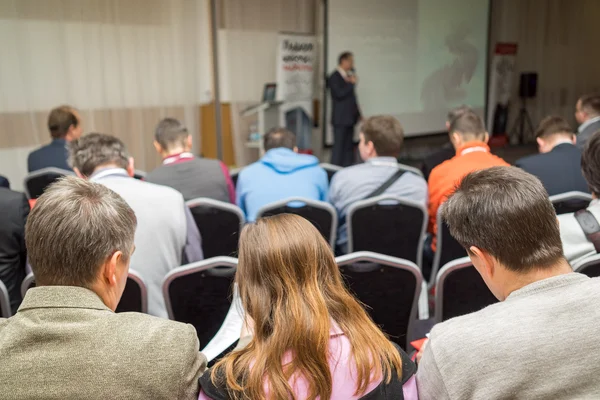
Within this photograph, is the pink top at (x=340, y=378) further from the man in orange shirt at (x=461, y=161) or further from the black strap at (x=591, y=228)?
the man in orange shirt at (x=461, y=161)

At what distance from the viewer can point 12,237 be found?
7.49 ft

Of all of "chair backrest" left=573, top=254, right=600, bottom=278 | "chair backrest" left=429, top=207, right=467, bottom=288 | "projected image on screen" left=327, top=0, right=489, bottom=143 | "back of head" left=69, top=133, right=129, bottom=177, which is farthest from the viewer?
"projected image on screen" left=327, top=0, right=489, bottom=143

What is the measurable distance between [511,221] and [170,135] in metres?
2.63

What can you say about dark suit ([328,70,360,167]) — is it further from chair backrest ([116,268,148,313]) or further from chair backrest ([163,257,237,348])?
chair backrest ([116,268,148,313])

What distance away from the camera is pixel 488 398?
1.08m

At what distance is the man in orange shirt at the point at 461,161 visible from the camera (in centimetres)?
322

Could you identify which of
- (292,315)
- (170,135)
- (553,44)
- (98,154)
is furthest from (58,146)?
(553,44)

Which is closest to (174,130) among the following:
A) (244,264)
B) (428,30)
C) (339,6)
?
(244,264)

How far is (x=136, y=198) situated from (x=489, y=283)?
5.05 feet

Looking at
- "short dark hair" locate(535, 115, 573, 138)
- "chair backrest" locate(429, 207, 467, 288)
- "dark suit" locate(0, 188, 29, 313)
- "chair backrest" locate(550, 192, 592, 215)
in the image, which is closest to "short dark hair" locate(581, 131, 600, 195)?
"chair backrest" locate(550, 192, 592, 215)

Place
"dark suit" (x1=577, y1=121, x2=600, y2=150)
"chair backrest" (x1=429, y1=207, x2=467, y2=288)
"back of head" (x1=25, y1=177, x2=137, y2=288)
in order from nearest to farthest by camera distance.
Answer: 1. "back of head" (x1=25, y1=177, x2=137, y2=288)
2. "chair backrest" (x1=429, y1=207, x2=467, y2=288)
3. "dark suit" (x1=577, y1=121, x2=600, y2=150)

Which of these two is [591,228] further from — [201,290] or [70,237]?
[70,237]

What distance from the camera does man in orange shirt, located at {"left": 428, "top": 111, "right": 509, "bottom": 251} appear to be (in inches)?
127

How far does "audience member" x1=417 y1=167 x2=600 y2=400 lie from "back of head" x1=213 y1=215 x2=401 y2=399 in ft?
0.51
